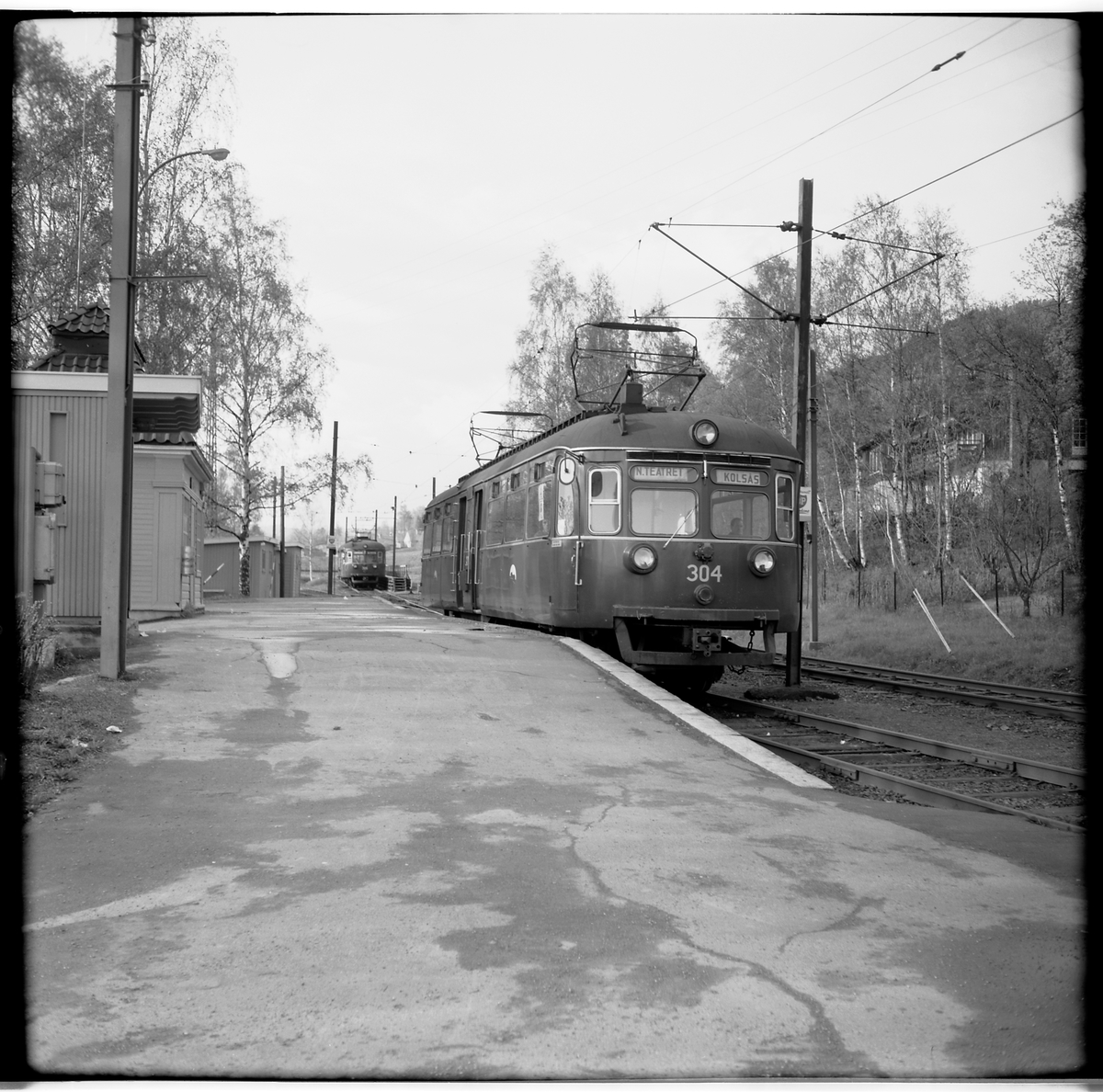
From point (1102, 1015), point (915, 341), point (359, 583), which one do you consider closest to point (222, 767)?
point (1102, 1015)

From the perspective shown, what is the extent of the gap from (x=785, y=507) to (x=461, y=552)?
9054 millimetres

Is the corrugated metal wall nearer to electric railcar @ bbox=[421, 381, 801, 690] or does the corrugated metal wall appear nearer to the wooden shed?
electric railcar @ bbox=[421, 381, 801, 690]

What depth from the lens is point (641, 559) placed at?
11.1 meters

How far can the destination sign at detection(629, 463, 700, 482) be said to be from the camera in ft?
37.5

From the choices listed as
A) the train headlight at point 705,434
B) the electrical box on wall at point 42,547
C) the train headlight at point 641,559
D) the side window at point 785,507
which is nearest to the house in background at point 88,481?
the electrical box on wall at point 42,547

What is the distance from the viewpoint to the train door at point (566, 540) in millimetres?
11555

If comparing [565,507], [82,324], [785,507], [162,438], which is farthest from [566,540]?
[162,438]

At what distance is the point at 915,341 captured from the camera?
1241 inches

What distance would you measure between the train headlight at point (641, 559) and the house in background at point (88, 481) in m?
5.58

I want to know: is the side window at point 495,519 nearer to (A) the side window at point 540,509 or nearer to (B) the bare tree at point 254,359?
(A) the side window at point 540,509

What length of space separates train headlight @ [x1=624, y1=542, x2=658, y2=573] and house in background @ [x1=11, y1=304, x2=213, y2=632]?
5584 mm

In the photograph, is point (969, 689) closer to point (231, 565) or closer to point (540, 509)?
point (540, 509)

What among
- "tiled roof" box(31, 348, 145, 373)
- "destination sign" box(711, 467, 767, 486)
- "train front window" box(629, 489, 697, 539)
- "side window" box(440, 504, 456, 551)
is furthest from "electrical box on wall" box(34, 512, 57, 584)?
"side window" box(440, 504, 456, 551)

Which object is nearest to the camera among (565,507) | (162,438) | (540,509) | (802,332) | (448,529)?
(565,507)
